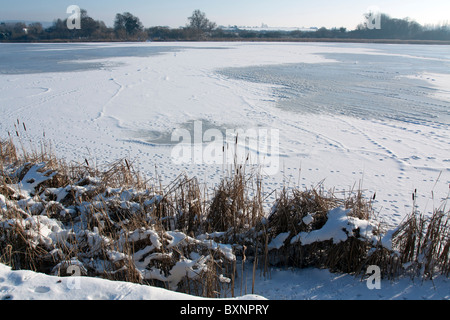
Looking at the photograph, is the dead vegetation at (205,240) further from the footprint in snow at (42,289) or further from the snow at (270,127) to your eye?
the footprint in snow at (42,289)

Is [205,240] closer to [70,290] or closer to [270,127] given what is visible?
[70,290]

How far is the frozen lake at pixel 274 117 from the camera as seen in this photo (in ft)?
18.3

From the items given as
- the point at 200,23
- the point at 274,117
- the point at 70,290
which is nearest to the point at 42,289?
the point at 70,290

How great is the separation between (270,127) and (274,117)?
34.1 inches

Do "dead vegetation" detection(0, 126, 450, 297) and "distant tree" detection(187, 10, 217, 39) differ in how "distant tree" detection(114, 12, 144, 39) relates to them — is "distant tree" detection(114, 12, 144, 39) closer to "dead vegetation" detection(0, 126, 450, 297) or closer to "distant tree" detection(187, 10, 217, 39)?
"distant tree" detection(187, 10, 217, 39)

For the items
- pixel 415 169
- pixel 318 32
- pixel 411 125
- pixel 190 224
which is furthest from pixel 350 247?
pixel 318 32

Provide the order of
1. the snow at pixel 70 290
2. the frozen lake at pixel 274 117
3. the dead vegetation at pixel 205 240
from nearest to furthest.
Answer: the snow at pixel 70 290 → the dead vegetation at pixel 205 240 → the frozen lake at pixel 274 117

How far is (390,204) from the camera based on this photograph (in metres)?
4.53

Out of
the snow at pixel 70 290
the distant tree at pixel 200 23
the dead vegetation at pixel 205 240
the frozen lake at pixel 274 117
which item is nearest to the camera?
the snow at pixel 70 290

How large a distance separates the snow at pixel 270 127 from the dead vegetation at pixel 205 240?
0.14 ft

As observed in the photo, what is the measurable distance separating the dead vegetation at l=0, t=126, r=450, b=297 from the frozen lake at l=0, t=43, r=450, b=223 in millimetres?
557

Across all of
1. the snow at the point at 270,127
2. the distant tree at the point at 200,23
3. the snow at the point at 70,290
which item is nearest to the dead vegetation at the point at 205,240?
the snow at the point at 270,127

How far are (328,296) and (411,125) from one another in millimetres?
6491

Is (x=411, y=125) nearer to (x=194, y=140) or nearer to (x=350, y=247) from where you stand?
(x=194, y=140)
